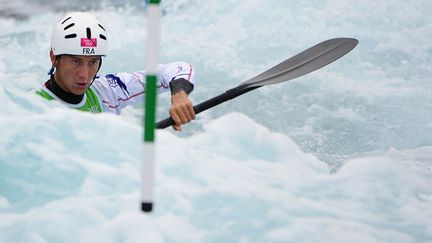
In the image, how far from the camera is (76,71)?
9.64 ft

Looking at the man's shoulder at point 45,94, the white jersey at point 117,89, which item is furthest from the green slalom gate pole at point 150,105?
the white jersey at point 117,89

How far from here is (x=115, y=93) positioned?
327cm

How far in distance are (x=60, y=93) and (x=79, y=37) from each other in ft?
0.76

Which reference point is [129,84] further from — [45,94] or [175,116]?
[175,116]

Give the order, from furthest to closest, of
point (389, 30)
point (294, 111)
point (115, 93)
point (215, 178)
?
point (389, 30), point (294, 111), point (115, 93), point (215, 178)

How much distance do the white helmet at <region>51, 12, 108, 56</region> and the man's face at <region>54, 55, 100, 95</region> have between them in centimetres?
2

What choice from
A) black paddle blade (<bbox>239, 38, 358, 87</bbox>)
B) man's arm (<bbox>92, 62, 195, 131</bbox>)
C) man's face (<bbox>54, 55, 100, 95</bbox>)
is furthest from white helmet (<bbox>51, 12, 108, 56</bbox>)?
black paddle blade (<bbox>239, 38, 358, 87</bbox>)

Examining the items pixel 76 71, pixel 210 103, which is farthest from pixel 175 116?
pixel 76 71

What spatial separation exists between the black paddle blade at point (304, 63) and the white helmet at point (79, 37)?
56 centimetres

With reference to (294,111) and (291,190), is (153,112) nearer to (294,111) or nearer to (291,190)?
(291,190)

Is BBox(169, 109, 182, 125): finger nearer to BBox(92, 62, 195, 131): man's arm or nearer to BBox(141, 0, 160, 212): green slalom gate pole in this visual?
BBox(92, 62, 195, 131): man's arm

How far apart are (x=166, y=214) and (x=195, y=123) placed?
12.5 ft

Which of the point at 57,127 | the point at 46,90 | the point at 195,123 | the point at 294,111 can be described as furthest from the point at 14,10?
the point at 57,127

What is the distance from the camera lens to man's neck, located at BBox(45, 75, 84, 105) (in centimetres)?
301
